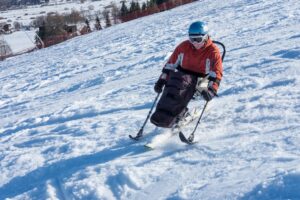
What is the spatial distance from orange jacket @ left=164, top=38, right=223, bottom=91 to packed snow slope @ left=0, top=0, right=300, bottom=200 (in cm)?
73

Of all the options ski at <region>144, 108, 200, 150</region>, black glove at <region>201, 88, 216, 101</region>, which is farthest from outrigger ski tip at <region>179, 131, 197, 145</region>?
black glove at <region>201, 88, 216, 101</region>

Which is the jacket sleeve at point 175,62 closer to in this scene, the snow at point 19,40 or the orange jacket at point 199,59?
the orange jacket at point 199,59

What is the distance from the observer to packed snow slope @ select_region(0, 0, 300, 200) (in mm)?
4387

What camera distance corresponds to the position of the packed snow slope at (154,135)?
4.39m

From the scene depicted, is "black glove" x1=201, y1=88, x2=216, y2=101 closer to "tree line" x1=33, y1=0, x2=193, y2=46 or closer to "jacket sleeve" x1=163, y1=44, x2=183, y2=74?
"jacket sleeve" x1=163, y1=44, x2=183, y2=74

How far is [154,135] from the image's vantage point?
19.1 ft

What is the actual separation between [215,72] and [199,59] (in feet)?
1.22

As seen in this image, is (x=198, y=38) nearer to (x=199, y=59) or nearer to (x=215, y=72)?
(x=199, y=59)

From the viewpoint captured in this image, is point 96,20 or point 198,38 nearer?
point 198,38

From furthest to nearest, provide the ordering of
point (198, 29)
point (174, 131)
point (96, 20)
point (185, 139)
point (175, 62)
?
point (96, 20) < point (175, 62) < point (174, 131) < point (198, 29) < point (185, 139)

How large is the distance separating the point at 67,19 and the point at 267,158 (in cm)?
7472

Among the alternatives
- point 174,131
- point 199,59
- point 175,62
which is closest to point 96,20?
point 175,62

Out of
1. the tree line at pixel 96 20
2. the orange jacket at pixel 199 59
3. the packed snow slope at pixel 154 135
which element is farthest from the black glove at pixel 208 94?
the tree line at pixel 96 20

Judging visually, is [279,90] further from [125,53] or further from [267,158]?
[125,53]
